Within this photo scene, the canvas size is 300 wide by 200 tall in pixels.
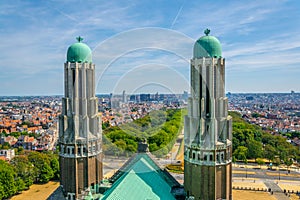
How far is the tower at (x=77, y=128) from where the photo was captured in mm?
26484

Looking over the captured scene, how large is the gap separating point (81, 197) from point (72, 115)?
800 cm

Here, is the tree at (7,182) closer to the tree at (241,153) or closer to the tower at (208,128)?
the tower at (208,128)

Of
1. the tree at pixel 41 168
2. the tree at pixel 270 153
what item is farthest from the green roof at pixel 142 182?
the tree at pixel 270 153

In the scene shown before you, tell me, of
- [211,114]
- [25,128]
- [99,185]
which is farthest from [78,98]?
[25,128]

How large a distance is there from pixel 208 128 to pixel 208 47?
6957mm

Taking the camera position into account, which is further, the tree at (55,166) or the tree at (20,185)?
the tree at (55,166)

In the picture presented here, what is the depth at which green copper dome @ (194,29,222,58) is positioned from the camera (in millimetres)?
23172

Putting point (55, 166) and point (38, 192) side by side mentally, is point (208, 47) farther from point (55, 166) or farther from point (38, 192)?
point (55, 166)

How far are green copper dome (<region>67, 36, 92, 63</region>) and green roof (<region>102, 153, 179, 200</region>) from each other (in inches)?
440

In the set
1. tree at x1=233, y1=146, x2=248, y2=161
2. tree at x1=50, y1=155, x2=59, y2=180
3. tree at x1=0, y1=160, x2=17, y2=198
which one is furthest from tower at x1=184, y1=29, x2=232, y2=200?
tree at x1=233, y1=146, x2=248, y2=161

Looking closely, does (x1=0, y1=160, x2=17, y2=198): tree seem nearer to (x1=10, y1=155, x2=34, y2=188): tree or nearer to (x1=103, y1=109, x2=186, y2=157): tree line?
(x1=10, y1=155, x2=34, y2=188): tree

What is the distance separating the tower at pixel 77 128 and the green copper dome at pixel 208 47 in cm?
1106

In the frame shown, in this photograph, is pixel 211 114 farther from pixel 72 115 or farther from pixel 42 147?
pixel 42 147

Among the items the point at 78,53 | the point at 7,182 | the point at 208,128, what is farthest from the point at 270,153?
the point at 78,53
